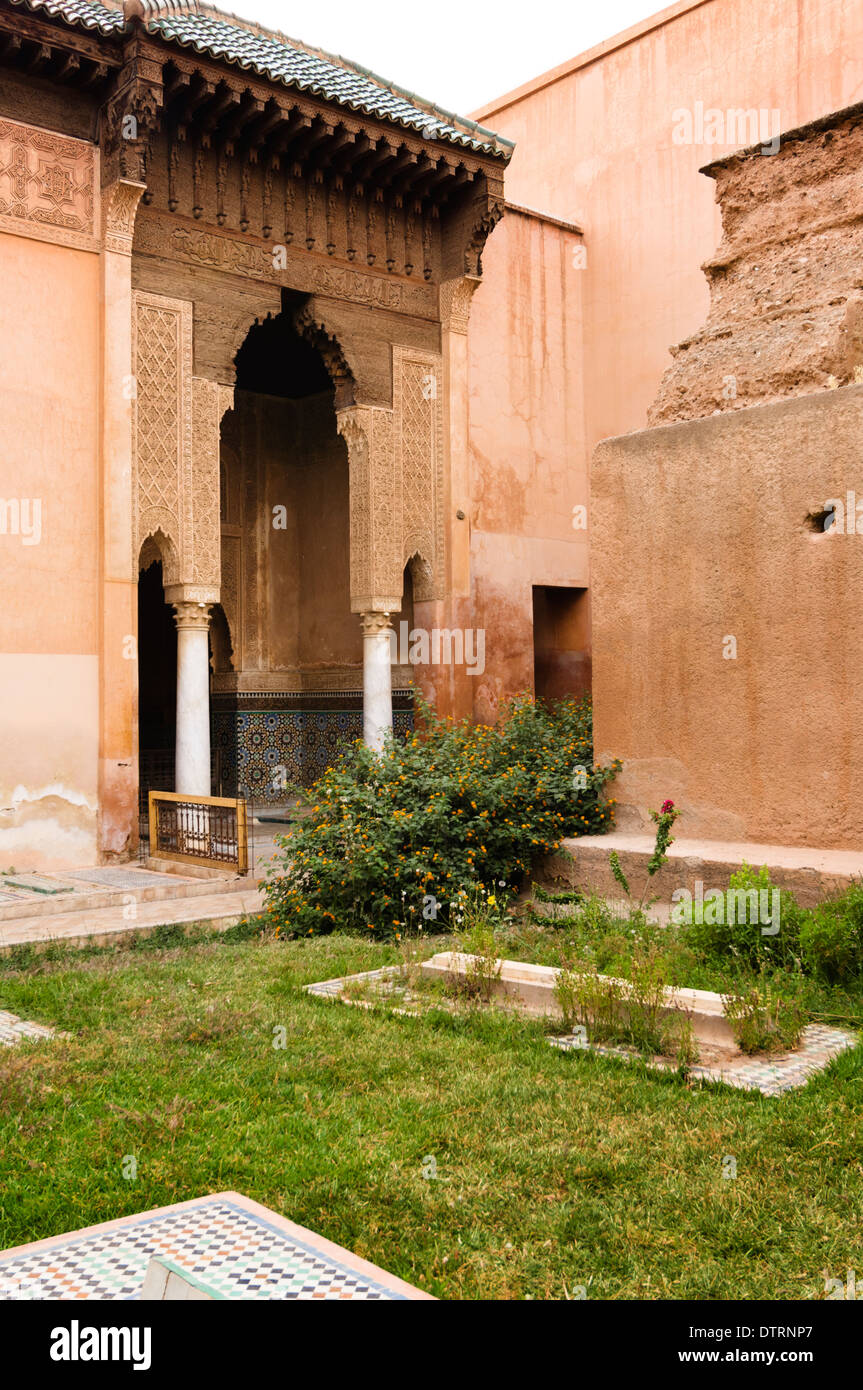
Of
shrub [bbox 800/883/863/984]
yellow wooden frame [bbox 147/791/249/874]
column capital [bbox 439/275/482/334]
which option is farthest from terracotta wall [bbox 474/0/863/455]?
shrub [bbox 800/883/863/984]

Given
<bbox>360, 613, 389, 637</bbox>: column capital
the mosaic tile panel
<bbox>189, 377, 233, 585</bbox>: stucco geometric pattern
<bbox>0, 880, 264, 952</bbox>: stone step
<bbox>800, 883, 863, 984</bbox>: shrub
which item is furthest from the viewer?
the mosaic tile panel

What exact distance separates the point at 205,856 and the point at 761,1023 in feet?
18.7

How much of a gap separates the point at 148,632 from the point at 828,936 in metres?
12.2

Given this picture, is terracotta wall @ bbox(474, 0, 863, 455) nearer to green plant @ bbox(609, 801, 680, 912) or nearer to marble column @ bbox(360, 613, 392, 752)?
marble column @ bbox(360, 613, 392, 752)

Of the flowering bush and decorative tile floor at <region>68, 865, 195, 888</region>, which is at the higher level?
the flowering bush

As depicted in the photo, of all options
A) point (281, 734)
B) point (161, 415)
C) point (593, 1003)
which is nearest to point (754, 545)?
point (593, 1003)

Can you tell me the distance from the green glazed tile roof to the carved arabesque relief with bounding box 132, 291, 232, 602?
200cm

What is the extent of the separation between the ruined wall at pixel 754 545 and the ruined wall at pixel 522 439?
18.6 feet

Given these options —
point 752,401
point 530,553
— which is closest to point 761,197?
point 752,401

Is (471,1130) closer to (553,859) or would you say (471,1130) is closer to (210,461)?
(553,859)

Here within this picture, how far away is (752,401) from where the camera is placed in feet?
21.3

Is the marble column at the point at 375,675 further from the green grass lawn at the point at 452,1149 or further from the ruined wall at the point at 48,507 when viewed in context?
the green grass lawn at the point at 452,1149

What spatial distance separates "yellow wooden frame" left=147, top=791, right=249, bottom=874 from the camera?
8.58 m

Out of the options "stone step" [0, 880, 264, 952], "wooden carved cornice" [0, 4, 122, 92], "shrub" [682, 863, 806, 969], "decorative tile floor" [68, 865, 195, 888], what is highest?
"wooden carved cornice" [0, 4, 122, 92]
